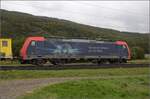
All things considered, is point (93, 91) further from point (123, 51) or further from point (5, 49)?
point (5, 49)

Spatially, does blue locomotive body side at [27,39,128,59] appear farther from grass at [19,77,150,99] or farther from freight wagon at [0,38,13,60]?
grass at [19,77,150,99]

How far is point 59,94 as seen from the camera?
14797 millimetres

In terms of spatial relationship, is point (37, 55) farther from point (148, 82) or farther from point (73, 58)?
point (148, 82)

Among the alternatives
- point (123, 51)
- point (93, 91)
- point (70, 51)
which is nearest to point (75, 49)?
point (70, 51)

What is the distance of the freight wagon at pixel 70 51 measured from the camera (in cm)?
3525

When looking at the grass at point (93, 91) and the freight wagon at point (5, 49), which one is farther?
the freight wagon at point (5, 49)

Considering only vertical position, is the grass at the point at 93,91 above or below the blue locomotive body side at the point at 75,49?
below

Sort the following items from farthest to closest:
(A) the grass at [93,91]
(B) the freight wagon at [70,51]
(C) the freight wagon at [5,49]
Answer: (C) the freight wagon at [5,49] → (B) the freight wagon at [70,51] → (A) the grass at [93,91]

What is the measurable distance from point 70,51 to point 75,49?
0.85 metres

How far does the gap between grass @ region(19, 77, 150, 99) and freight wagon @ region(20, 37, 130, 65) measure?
55.0ft

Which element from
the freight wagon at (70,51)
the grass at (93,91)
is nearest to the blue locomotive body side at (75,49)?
the freight wagon at (70,51)

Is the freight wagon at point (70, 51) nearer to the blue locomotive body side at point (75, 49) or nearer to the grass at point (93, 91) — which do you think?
the blue locomotive body side at point (75, 49)

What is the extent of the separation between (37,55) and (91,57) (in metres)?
7.28

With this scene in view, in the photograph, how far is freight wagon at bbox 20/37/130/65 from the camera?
35250mm
